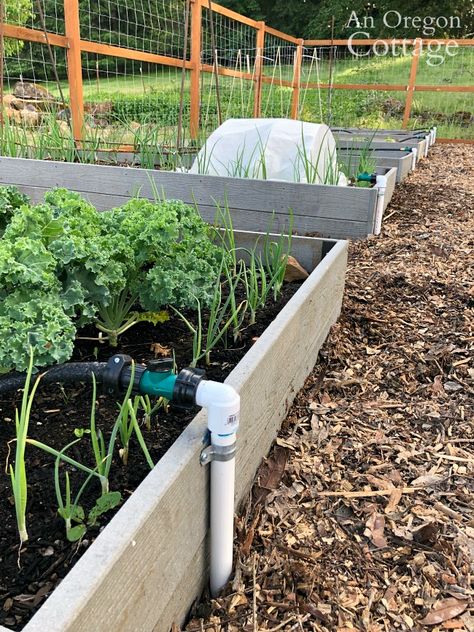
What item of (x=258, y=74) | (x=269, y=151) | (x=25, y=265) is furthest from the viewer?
(x=258, y=74)

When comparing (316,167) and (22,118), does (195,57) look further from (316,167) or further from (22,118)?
(316,167)

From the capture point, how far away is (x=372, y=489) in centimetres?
150

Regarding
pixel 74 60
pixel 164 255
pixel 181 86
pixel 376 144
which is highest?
pixel 74 60

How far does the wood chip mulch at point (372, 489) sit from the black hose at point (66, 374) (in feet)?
1.76

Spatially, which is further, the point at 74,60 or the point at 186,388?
the point at 74,60

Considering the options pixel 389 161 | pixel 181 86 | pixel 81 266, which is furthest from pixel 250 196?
pixel 389 161

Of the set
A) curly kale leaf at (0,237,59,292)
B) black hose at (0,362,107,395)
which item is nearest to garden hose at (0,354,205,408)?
black hose at (0,362,107,395)

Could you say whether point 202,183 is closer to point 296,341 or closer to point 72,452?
point 296,341

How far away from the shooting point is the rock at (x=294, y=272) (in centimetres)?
232

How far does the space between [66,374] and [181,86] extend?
3282mm

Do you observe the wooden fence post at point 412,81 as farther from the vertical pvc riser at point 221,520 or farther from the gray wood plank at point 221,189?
the vertical pvc riser at point 221,520

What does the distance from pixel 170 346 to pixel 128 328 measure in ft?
0.61

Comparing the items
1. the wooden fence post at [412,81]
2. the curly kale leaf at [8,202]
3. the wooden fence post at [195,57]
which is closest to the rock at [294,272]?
the curly kale leaf at [8,202]

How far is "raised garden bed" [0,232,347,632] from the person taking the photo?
2.42ft
